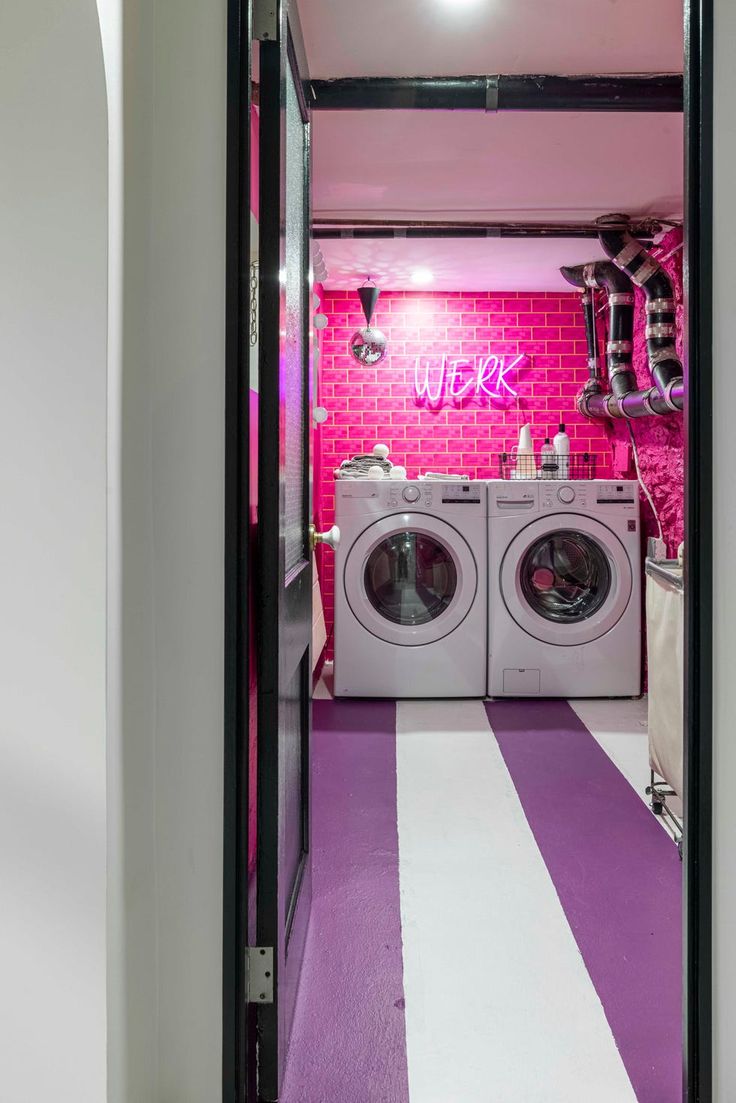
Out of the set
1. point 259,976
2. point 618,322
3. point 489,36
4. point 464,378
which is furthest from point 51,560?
point 464,378

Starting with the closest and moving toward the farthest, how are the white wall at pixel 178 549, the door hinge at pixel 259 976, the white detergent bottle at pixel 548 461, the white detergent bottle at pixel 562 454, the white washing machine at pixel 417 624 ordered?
1. the white wall at pixel 178 549
2. the door hinge at pixel 259 976
3. the white washing machine at pixel 417 624
4. the white detergent bottle at pixel 548 461
5. the white detergent bottle at pixel 562 454

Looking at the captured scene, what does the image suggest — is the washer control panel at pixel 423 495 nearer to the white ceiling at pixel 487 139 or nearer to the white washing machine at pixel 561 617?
the white washing machine at pixel 561 617

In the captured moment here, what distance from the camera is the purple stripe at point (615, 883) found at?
157cm

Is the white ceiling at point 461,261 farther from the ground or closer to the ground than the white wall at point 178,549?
farther from the ground

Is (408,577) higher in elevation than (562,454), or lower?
lower

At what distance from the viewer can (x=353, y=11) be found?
2096 millimetres

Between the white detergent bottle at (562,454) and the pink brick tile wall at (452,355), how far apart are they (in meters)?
0.34

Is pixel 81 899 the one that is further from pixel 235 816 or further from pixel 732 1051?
pixel 732 1051

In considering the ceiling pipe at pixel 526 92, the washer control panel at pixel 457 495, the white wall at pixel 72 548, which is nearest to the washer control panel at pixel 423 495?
the washer control panel at pixel 457 495

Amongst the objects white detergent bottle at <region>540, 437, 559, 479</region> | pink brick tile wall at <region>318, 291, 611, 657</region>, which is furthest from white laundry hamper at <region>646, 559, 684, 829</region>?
pink brick tile wall at <region>318, 291, 611, 657</region>

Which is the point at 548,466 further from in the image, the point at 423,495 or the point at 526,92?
the point at 526,92

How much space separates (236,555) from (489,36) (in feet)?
6.21

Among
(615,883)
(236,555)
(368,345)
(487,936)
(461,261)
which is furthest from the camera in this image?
(368,345)

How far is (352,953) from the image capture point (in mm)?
1848
